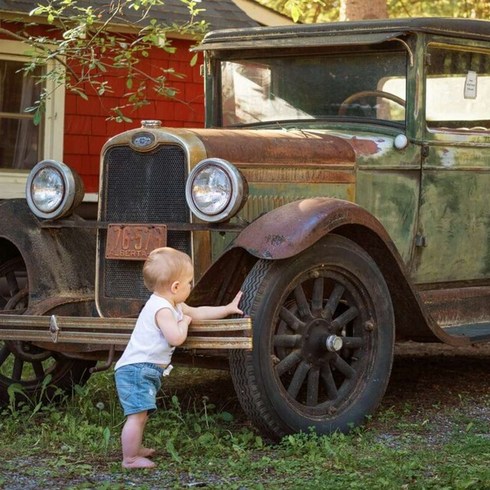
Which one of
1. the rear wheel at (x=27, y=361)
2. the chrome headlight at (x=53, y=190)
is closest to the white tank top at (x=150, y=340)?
the chrome headlight at (x=53, y=190)

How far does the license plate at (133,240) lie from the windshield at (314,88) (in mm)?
1321

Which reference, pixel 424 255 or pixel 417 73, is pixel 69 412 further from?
pixel 417 73

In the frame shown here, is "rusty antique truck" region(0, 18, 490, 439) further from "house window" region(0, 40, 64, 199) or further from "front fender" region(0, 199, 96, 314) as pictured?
"house window" region(0, 40, 64, 199)

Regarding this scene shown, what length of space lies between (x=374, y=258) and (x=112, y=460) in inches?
65.1

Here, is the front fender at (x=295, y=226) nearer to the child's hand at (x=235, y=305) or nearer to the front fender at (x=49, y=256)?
the child's hand at (x=235, y=305)

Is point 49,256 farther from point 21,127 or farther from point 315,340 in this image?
point 21,127

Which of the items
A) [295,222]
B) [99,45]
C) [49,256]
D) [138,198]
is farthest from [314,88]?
[99,45]

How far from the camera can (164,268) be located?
528 cm

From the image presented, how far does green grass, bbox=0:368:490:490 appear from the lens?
15.6 feet

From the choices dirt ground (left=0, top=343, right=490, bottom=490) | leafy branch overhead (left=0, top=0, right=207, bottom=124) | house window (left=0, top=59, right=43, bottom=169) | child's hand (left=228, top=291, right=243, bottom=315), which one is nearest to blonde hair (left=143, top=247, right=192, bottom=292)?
child's hand (left=228, top=291, right=243, bottom=315)

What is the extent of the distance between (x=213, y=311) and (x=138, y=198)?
2.95 feet

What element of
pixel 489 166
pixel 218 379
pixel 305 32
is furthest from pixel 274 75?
pixel 218 379

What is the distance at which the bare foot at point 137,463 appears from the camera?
5.02 m

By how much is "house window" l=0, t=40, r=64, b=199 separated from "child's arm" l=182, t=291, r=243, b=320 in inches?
258
